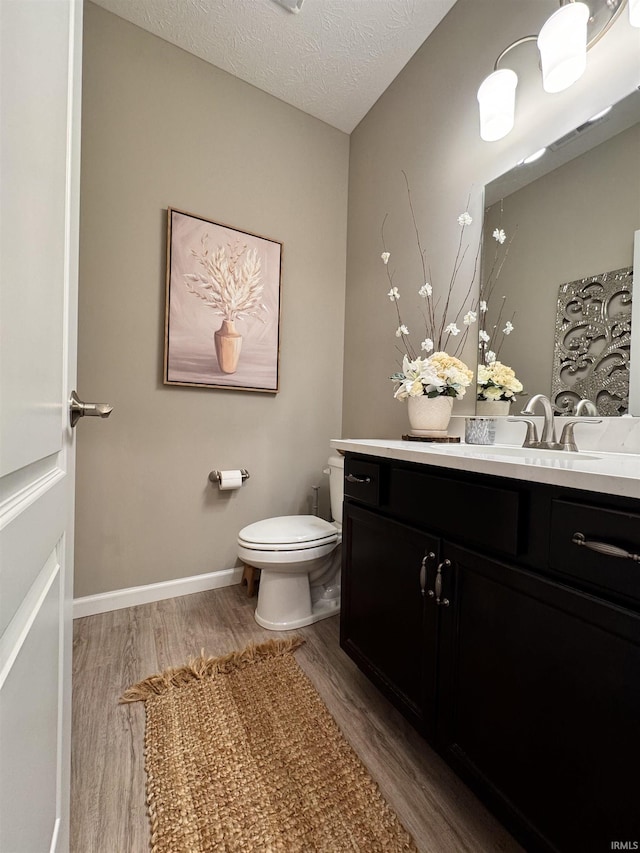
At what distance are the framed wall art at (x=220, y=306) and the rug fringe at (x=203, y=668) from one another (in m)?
1.26

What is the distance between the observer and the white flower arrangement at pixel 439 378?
1.43m

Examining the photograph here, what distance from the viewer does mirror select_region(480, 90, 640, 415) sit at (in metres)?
1.10

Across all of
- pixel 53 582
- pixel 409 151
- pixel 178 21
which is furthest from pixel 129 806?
pixel 178 21

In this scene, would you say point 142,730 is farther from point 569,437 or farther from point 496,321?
point 496,321

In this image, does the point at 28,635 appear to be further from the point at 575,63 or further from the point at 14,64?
the point at 575,63

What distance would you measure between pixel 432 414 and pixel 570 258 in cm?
68

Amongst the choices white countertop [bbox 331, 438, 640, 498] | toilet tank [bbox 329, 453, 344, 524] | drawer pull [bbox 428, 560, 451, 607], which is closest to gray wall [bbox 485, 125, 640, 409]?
white countertop [bbox 331, 438, 640, 498]

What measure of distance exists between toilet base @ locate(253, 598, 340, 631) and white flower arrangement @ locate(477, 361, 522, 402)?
1.22 meters

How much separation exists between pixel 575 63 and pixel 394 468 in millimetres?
1329

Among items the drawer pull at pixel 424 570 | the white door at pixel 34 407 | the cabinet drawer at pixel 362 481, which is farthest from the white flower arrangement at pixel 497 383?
the white door at pixel 34 407

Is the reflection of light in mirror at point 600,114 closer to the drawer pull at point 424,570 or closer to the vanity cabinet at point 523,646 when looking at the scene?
the vanity cabinet at point 523,646

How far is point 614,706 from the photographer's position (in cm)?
61

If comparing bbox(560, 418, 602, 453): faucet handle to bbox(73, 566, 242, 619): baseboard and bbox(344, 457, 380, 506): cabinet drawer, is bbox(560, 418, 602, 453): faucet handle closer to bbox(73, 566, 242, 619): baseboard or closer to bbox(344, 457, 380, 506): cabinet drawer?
bbox(344, 457, 380, 506): cabinet drawer

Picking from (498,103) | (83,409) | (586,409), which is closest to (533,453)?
(586,409)
